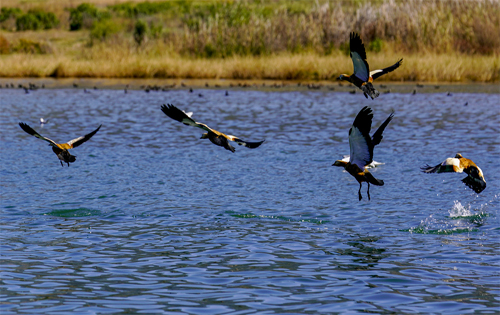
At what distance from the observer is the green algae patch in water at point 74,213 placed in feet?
40.2

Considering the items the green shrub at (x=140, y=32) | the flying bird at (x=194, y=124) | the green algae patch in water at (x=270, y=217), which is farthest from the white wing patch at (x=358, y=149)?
the green shrub at (x=140, y=32)

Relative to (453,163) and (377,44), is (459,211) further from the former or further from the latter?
(377,44)

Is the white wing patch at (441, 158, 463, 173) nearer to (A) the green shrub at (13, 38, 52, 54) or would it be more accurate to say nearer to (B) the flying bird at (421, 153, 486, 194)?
(B) the flying bird at (421, 153, 486, 194)

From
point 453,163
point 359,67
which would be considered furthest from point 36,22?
point 453,163

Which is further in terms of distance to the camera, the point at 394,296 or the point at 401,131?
the point at 401,131

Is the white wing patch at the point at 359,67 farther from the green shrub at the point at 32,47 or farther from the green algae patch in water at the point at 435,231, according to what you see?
the green shrub at the point at 32,47

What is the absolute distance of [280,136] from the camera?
22.5 meters

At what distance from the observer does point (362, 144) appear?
10211 mm

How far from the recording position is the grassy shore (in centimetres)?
3434

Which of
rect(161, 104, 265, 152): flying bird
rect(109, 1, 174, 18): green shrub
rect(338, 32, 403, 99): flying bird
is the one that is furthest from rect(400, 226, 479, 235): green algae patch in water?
rect(109, 1, 174, 18): green shrub

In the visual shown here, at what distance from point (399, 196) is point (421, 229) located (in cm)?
259

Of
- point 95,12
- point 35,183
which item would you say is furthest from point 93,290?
point 95,12

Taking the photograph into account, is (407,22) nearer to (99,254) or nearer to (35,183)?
(35,183)

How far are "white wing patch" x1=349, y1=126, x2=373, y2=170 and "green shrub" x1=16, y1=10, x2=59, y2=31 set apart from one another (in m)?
52.3
